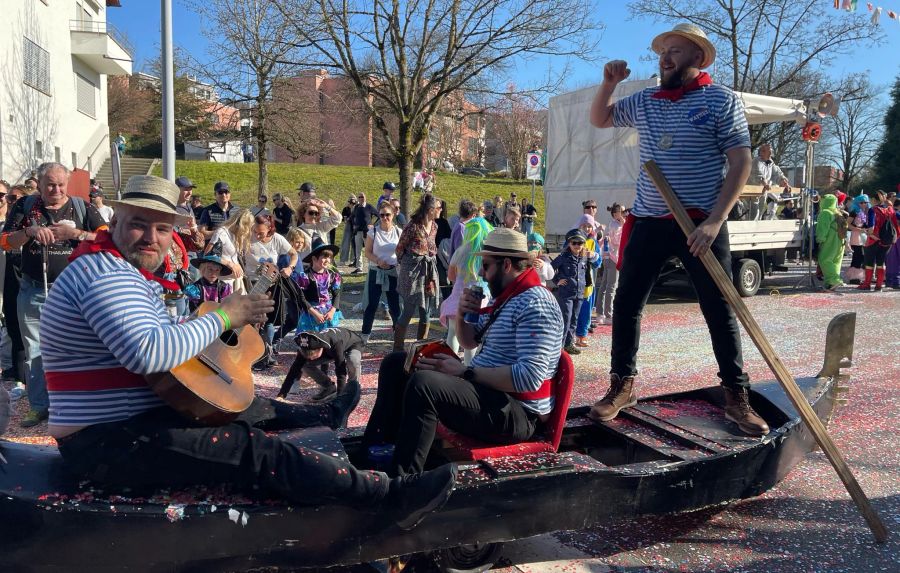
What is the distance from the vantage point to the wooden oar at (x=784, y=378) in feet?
11.9

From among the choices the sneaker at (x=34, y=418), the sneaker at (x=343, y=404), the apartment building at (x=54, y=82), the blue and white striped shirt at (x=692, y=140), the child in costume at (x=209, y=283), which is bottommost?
the sneaker at (x=34, y=418)

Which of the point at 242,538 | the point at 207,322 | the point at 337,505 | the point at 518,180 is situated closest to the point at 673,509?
the point at 337,505

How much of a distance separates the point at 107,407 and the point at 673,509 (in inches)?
103

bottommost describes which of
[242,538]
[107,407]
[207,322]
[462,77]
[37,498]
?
[242,538]

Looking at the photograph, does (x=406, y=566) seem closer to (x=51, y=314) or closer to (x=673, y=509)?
(x=673, y=509)

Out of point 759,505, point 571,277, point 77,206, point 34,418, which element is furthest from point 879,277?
point 34,418

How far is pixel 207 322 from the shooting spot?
8.57 ft

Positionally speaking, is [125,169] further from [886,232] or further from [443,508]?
[443,508]

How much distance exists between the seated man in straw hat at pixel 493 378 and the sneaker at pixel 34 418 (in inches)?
128

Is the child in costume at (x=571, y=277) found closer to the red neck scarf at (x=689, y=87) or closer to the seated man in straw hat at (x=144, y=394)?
the red neck scarf at (x=689, y=87)

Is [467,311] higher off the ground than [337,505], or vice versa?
[467,311]

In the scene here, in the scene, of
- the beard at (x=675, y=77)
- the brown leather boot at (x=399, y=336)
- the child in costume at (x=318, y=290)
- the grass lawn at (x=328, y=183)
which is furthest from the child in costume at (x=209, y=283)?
the grass lawn at (x=328, y=183)

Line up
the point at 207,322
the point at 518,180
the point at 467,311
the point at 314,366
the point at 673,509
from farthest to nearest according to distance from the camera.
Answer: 1. the point at 518,180
2. the point at 314,366
3. the point at 467,311
4. the point at 673,509
5. the point at 207,322

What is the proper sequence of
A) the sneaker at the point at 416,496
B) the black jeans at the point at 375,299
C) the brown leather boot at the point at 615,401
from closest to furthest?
the sneaker at the point at 416,496 < the brown leather boot at the point at 615,401 < the black jeans at the point at 375,299
